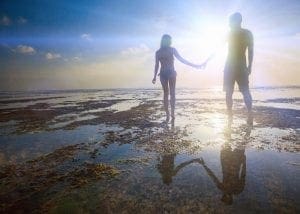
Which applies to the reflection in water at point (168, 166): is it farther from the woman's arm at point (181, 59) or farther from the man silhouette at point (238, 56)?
the woman's arm at point (181, 59)

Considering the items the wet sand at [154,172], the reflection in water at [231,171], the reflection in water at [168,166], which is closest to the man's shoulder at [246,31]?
the wet sand at [154,172]

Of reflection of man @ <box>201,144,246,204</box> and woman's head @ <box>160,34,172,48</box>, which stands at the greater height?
woman's head @ <box>160,34,172,48</box>

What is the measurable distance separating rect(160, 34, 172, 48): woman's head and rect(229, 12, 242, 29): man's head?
6.83ft

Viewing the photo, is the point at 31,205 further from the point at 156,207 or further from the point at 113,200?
the point at 156,207

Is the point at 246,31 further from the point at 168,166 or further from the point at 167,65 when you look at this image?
the point at 168,166

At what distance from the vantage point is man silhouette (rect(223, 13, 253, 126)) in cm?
750

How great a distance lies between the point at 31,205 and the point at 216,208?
1.98m

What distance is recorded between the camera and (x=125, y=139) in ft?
20.5

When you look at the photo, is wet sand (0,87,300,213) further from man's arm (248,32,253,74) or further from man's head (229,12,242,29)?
man's head (229,12,242,29)

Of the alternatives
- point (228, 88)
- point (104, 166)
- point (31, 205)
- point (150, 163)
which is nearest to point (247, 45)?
point (228, 88)

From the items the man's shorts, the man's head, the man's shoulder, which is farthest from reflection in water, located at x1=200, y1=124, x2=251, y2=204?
the man's head

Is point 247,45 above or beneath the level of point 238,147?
above

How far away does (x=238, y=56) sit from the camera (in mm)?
7637

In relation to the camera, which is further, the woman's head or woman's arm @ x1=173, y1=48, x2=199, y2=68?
woman's arm @ x1=173, y1=48, x2=199, y2=68
